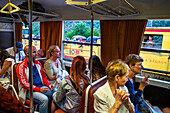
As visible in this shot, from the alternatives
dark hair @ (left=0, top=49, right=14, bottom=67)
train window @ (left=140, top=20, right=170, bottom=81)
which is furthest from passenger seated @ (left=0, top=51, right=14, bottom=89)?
train window @ (left=140, top=20, right=170, bottom=81)

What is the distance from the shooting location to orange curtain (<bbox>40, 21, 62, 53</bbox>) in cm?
446

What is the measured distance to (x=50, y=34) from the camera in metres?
4.62

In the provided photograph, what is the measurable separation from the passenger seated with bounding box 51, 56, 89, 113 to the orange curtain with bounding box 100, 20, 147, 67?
1.52 meters

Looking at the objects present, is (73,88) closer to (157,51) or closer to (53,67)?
(53,67)

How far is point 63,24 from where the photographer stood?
448 centimetres

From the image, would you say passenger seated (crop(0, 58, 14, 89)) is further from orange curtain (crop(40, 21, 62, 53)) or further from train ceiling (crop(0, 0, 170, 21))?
orange curtain (crop(40, 21, 62, 53))

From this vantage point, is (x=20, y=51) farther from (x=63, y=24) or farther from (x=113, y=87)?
(x=113, y=87)

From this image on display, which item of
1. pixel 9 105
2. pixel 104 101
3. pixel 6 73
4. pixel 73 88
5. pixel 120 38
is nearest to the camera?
pixel 9 105

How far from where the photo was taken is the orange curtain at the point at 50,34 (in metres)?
4.46

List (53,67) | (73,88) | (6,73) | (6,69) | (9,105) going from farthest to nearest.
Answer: (53,67)
(6,73)
(6,69)
(73,88)
(9,105)

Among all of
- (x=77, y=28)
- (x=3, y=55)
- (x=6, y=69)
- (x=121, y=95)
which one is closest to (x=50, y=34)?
(x=77, y=28)

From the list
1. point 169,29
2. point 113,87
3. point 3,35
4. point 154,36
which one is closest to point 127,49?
point 154,36

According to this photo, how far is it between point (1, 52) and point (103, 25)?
2.26 meters

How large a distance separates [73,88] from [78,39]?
2.56 m
